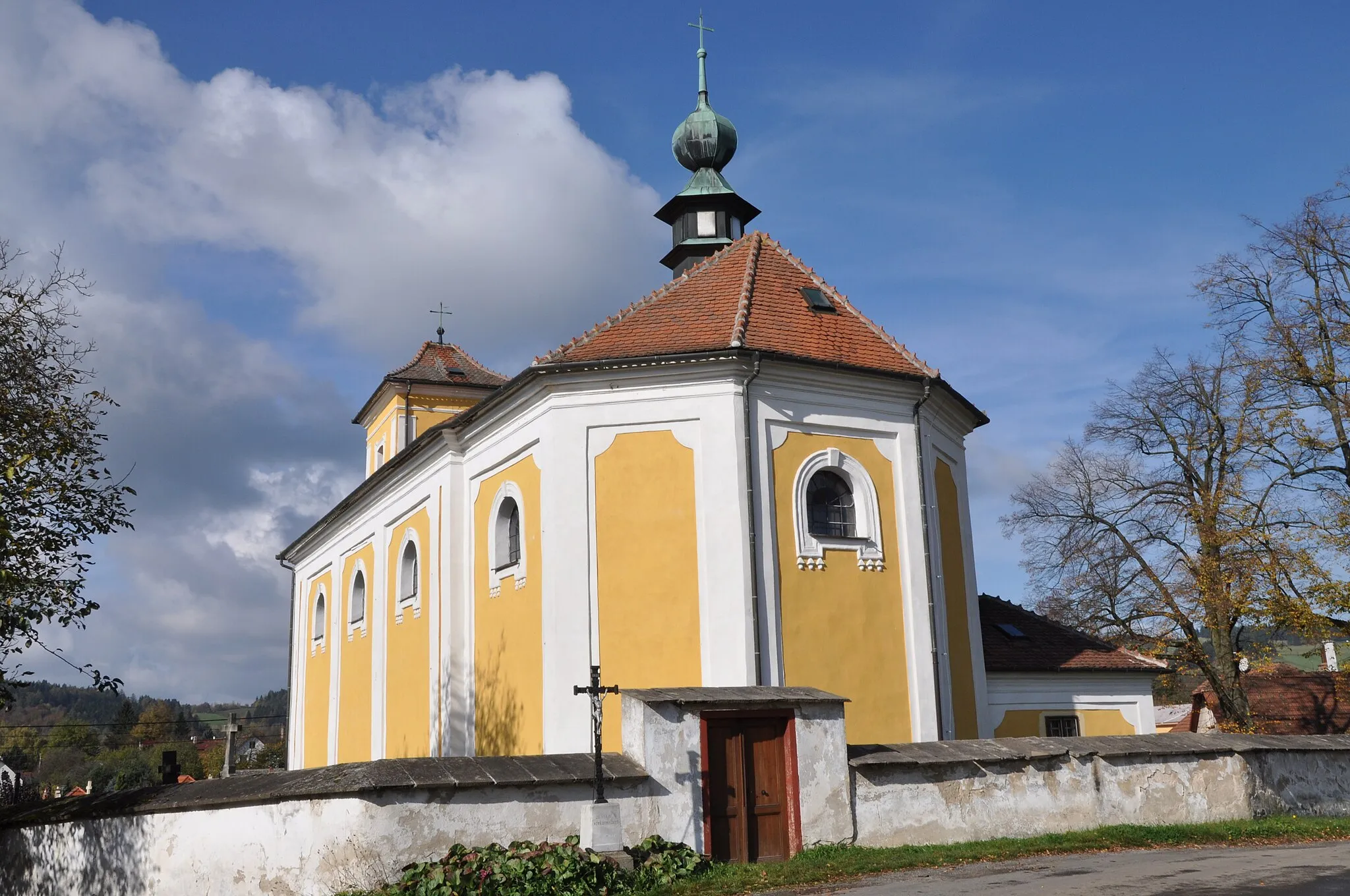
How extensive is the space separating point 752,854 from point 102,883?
6.84 meters

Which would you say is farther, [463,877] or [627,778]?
[627,778]

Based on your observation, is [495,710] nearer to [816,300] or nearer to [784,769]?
[784,769]

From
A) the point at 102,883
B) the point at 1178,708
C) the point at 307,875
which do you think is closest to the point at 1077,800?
the point at 307,875

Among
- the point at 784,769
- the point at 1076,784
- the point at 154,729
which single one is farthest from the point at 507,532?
the point at 154,729

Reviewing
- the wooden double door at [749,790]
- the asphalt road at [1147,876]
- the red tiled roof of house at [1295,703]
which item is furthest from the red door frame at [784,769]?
the red tiled roof of house at [1295,703]

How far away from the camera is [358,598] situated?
27906mm

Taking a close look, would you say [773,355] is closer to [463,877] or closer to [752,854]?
[752,854]

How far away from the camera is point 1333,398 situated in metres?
23.5

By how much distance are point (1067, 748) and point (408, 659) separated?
12.9m

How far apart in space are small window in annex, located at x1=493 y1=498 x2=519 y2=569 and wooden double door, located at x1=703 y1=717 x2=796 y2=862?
7.08 m

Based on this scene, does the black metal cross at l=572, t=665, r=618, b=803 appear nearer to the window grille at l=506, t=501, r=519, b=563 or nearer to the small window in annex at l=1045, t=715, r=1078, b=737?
the window grille at l=506, t=501, r=519, b=563

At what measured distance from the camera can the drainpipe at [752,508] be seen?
15906 millimetres

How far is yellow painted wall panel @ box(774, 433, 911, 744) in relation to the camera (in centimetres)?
1642

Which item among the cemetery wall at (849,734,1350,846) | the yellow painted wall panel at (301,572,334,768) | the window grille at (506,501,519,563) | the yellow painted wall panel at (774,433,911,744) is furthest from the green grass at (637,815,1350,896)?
the yellow painted wall panel at (301,572,334,768)
